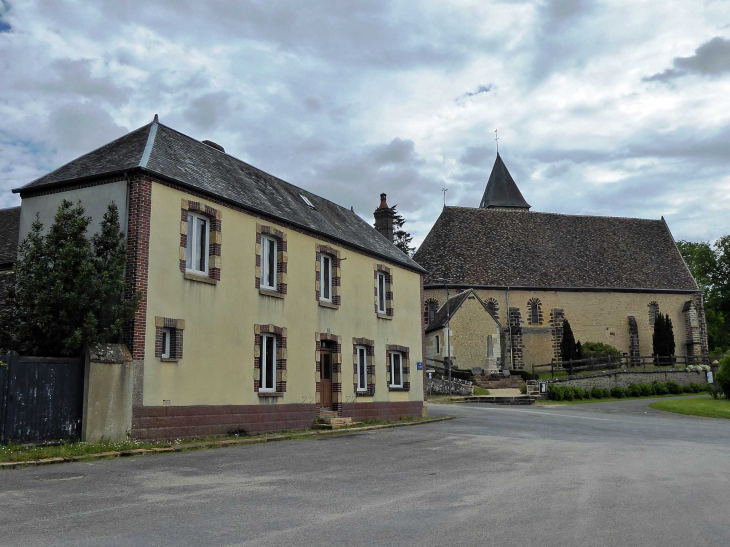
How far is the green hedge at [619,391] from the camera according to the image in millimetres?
34844

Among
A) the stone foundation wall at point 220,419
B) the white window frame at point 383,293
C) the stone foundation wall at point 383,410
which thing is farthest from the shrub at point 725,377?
the stone foundation wall at point 220,419

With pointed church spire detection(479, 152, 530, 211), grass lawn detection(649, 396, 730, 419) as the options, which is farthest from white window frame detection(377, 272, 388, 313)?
pointed church spire detection(479, 152, 530, 211)

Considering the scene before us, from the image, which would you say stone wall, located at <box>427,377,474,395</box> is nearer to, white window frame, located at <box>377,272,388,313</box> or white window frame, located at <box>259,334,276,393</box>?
white window frame, located at <box>377,272,388,313</box>

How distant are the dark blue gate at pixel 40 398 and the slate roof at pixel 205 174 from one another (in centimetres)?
449

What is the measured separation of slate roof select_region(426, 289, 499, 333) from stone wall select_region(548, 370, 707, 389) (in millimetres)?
7239

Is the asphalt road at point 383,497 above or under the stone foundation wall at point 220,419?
under

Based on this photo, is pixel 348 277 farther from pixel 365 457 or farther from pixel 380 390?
pixel 365 457

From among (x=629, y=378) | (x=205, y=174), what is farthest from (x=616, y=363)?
(x=205, y=174)

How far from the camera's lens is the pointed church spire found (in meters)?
60.9

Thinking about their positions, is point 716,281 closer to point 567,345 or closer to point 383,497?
point 567,345

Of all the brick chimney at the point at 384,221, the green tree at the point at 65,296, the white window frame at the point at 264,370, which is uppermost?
the brick chimney at the point at 384,221

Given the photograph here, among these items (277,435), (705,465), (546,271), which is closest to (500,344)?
(546,271)

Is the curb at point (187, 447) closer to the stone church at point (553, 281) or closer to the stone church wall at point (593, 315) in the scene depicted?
the stone church at point (553, 281)

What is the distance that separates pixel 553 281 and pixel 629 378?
1031cm
